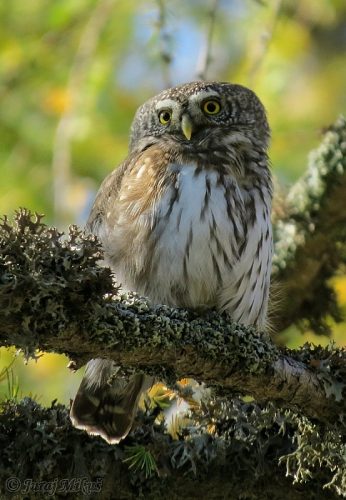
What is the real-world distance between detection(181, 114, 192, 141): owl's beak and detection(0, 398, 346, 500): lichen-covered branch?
1.14 metres

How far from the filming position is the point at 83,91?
4785 mm

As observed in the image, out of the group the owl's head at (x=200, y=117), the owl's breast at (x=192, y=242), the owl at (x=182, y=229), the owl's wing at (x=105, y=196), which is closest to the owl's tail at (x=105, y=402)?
the owl at (x=182, y=229)

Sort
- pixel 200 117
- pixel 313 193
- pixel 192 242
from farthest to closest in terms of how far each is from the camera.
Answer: pixel 313 193, pixel 200 117, pixel 192 242

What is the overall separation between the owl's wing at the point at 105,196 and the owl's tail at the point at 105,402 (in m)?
0.58

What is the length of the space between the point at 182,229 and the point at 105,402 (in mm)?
684

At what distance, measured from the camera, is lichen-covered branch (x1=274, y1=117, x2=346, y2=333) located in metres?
3.91

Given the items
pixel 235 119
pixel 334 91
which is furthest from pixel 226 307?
pixel 334 91

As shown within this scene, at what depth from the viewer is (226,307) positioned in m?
3.36

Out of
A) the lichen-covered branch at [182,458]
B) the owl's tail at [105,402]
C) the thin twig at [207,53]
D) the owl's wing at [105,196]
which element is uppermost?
the thin twig at [207,53]

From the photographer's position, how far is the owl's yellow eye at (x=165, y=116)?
373 centimetres

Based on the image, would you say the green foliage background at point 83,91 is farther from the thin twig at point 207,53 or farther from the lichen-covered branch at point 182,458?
the lichen-covered branch at point 182,458

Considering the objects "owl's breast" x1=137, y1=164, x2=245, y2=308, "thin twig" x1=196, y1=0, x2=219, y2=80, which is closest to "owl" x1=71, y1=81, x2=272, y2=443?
"owl's breast" x1=137, y1=164, x2=245, y2=308

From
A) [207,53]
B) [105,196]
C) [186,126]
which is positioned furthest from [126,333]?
[207,53]

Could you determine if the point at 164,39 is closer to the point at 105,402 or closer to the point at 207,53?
the point at 207,53
